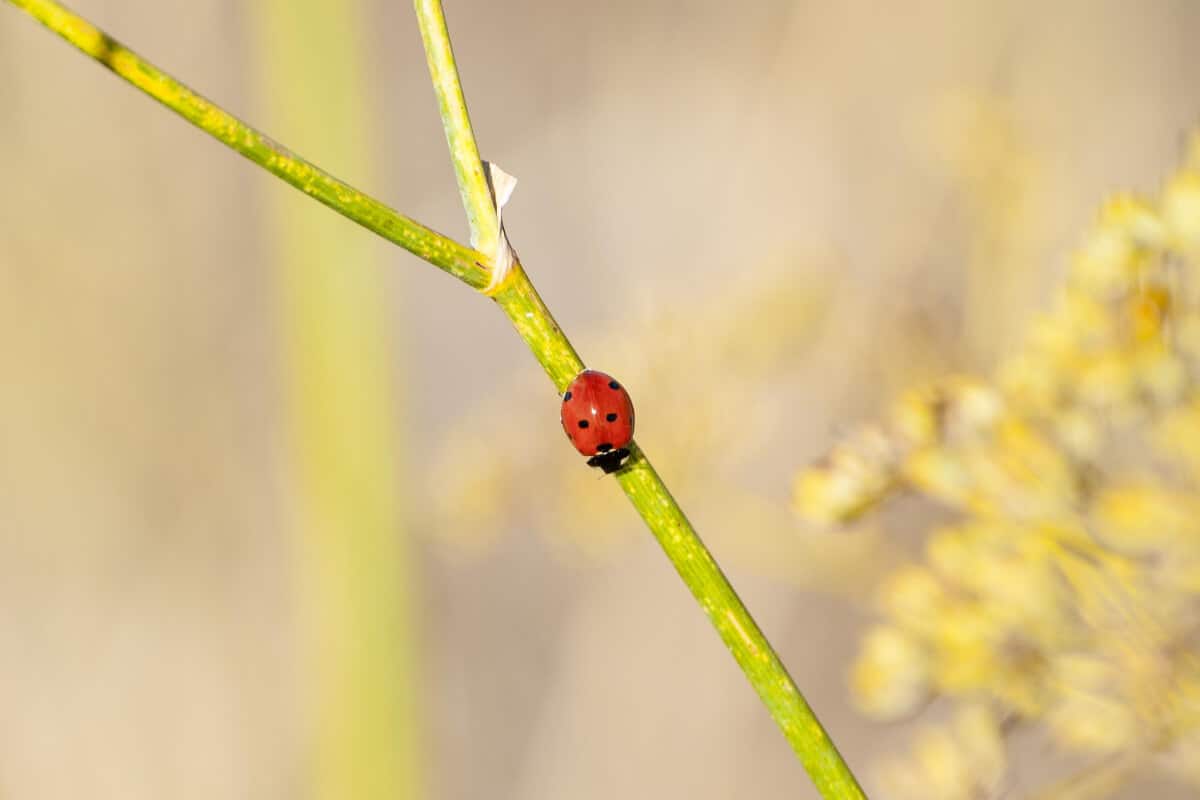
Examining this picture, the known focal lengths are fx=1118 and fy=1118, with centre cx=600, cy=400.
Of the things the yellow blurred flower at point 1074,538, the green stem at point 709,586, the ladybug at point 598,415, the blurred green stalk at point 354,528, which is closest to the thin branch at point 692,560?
the green stem at point 709,586

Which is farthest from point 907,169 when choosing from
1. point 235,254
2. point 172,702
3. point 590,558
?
point 172,702

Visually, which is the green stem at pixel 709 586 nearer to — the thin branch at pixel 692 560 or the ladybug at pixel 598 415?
the thin branch at pixel 692 560

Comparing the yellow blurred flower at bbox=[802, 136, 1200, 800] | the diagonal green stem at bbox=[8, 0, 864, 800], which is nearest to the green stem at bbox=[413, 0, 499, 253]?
the diagonal green stem at bbox=[8, 0, 864, 800]

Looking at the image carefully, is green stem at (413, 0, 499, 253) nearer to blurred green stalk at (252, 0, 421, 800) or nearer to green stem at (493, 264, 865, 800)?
green stem at (493, 264, 865, 800)

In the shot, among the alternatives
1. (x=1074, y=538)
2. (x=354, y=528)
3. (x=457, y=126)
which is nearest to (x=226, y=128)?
(x=457, y=126)

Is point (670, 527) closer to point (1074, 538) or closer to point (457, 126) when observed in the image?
point (457, 126)

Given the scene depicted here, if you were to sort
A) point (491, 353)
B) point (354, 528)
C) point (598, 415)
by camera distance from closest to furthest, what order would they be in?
point (598, 415) → point (354, 528) → point (491, 353)

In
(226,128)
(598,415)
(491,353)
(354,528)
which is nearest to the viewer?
(226,128)
